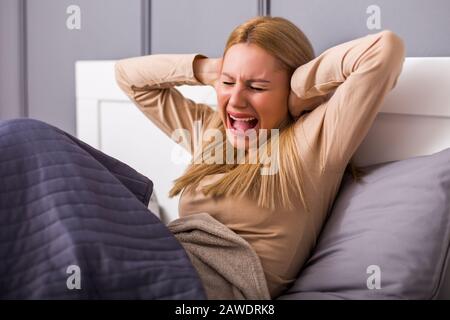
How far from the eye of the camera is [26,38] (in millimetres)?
2336

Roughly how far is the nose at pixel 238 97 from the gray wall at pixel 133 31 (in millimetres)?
372

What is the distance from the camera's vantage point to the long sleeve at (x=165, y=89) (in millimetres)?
1408

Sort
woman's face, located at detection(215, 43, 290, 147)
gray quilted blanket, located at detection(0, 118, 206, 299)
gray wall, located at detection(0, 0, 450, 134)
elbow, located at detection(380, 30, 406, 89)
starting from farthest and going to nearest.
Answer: gray wall, located at detection(0, 0, 450, 134) → woman's face, located at detection(215, 43, 290, 147) → elbow, located at detection(380, 30, 406, 89) → gray quilted blanket, located at detection(0, 118, 206, 299)

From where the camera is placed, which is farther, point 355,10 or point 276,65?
point 355,10

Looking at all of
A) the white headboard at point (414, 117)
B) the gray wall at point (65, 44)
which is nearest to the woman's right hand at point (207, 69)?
the white headboard at point (414, 117)

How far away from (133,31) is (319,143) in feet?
3.39

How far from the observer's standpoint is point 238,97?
1.20 metres

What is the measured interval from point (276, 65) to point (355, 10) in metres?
0.33

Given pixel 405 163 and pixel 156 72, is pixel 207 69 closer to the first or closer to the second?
pixel 156 72

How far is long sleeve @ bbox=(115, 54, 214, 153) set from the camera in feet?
4.62

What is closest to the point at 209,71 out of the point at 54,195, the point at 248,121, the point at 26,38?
the point at 248,121

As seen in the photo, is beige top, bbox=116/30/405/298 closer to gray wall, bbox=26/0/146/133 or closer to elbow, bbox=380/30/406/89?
elbow, bbox=380/30/406/89

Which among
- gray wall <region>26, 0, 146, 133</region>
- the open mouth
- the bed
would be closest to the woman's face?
the open mouth
